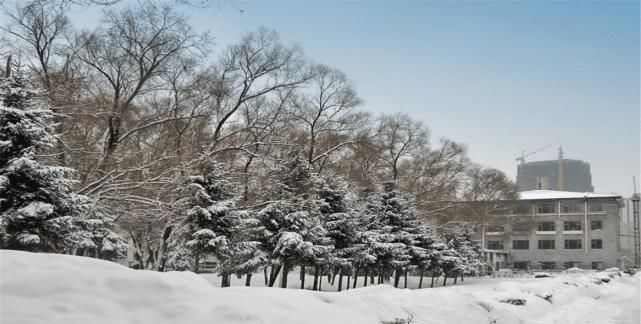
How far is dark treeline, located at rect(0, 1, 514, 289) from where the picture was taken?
1543cm

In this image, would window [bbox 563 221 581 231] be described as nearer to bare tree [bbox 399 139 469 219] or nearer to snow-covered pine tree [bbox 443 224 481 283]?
snow-covered pine tree [bbox 443 224 481 283]

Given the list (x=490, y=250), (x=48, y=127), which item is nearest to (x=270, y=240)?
(x=48, y=127)

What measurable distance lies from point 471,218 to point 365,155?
793 inches

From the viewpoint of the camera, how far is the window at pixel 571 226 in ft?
261

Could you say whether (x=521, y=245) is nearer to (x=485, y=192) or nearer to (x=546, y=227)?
(x=546, y=227)

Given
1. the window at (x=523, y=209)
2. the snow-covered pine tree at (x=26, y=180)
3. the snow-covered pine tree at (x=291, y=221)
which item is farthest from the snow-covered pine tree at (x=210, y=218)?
the window at (x=523, y=209)

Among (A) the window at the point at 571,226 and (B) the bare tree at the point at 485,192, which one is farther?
Answer: (A) the window at the point at 571,226

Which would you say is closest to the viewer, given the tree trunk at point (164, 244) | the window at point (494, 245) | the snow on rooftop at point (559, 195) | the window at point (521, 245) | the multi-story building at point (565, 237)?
the tree trunk at point (164, 244)

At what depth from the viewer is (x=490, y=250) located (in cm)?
7981

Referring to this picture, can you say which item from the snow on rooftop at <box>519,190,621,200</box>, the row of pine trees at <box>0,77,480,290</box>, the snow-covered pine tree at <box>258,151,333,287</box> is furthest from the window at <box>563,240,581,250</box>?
the snow-covered pine tree at <box>258,151,333,287</box>

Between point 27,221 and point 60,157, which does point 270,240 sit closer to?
point 60,157

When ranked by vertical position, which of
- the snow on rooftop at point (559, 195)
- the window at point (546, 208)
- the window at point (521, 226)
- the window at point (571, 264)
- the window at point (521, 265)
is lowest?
the window at point (521, 265)

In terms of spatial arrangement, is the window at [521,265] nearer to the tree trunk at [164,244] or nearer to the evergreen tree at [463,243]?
the evergreen tree at [463,243]

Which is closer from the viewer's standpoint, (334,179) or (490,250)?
(334,179)
